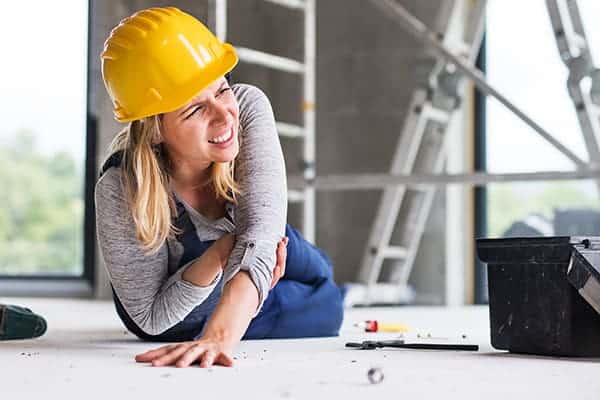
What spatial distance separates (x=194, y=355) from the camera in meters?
1.89

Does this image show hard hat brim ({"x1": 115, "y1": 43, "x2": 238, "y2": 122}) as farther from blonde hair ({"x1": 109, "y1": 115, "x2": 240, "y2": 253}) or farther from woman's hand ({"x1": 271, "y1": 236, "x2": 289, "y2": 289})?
woman's hand ({"x1": 271, "y1": 236, "x2": 289, "y2": 289})

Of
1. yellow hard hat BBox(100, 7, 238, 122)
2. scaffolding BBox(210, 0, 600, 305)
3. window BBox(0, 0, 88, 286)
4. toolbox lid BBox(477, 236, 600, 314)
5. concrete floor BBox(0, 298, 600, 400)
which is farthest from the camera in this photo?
window BBox(0, 0, 88, 286)

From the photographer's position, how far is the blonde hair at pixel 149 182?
2156 millimetres

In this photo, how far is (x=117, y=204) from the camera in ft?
7.25

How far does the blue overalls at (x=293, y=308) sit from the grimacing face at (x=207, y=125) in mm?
394

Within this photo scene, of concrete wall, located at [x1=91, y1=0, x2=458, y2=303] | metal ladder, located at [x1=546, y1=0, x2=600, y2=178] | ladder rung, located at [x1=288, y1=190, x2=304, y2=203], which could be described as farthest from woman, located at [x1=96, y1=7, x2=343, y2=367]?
concrete wall, located at [x1=91, y1=0, x2=458, y2=303]

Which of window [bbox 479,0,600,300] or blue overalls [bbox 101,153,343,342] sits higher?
window [bbox 479,0,600,300]

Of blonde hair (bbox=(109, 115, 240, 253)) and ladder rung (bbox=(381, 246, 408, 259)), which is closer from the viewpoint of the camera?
blonde hair (bbox=(109, 115, 240, 253))

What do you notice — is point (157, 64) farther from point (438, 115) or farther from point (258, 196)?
point (438, 115)

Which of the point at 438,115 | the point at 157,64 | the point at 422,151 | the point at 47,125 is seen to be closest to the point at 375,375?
the point at 157,64

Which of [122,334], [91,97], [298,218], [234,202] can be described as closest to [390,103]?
[298,218]

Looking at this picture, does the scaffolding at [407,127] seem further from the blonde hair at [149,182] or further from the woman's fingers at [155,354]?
the woman's fingers at [155,354]

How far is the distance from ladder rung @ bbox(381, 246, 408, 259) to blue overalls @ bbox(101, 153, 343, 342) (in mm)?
1831

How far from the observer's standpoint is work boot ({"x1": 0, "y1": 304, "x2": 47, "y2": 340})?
2537mm
